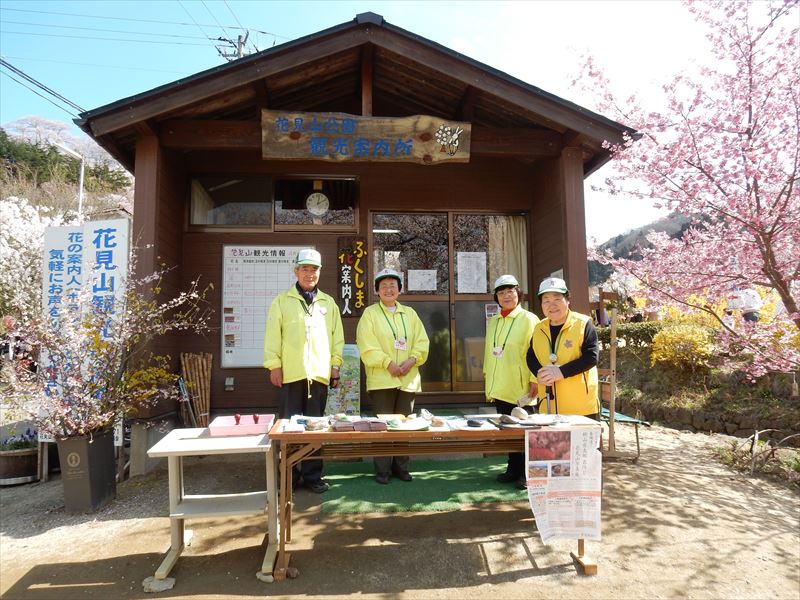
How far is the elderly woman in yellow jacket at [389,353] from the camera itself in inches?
163

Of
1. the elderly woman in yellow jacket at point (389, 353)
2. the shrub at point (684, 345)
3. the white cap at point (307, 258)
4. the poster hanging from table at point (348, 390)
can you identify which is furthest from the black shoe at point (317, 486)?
the shrub at point (684, 345)

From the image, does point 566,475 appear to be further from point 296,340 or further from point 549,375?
point 296,340

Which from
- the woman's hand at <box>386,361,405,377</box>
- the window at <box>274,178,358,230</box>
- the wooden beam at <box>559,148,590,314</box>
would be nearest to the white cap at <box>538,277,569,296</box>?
the woman's hand at <box>386,361,405,377</box>

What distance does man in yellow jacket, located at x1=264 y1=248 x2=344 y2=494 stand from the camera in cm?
391

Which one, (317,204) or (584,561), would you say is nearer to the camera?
(584,561)

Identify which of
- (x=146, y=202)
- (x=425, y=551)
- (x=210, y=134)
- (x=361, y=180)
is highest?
(x=210, y=134)

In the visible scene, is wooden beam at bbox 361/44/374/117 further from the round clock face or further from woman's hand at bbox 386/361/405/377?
woman's hand at bbox 386/361/405/377

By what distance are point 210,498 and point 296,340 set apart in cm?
135

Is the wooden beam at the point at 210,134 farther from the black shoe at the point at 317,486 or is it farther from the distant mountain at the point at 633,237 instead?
the distant mountain at the point at 633,237

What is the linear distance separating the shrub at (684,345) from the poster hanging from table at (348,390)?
6.96 metres

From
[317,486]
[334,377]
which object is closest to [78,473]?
[317,486]

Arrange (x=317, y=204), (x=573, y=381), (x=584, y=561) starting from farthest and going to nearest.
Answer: (x=317, y=204)
(x=573, y=381)
(x=584, y=561)

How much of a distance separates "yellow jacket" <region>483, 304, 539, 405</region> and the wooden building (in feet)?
3.64

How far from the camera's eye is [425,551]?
10.1ft
